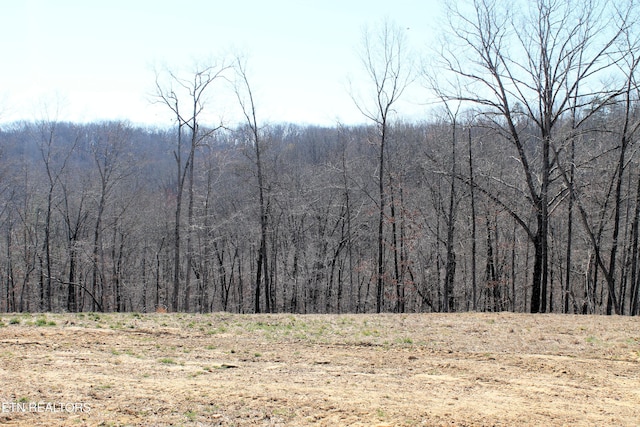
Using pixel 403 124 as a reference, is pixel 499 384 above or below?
below

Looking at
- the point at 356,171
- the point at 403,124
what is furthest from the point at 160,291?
the point at 403,124

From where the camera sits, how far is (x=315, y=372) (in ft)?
22.6

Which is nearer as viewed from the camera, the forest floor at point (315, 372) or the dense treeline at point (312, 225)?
the forest floor at point (315, 372)

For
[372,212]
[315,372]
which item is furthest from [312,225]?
[315,372]

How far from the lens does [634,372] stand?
7039mm

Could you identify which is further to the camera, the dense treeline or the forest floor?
the dense treeline

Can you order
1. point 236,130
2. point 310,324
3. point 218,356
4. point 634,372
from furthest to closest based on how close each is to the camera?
point 236,130 → point 310,324 → point 218,356 → point 634,372

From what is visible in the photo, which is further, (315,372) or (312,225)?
(312,225)

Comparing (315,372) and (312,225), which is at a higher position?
(312,225)

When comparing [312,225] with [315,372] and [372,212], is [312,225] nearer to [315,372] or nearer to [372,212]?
[372,212]

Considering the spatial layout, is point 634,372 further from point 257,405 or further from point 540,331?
point 257,405

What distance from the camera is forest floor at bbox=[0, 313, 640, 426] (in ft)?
16.8

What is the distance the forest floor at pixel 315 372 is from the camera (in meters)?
5.13

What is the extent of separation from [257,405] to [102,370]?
8.00 ft
